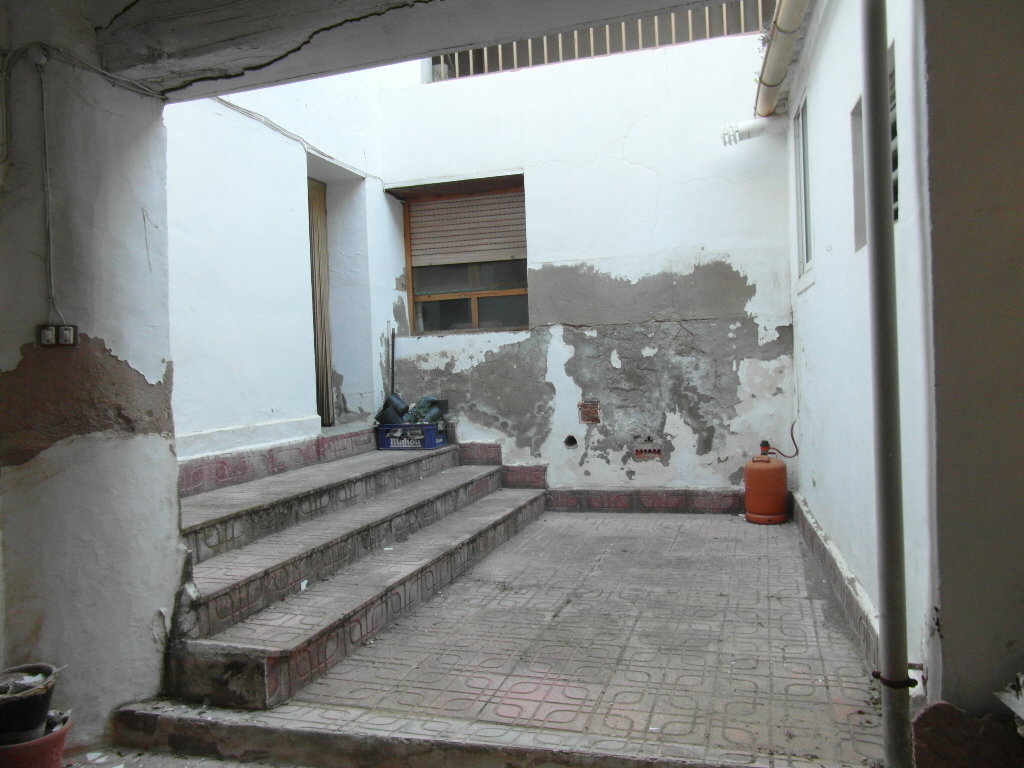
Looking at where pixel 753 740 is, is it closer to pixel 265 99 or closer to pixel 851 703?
pixel 851 703

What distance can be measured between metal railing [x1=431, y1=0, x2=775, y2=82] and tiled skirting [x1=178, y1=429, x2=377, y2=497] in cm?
374

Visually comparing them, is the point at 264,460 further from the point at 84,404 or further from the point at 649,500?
the point at 649,500

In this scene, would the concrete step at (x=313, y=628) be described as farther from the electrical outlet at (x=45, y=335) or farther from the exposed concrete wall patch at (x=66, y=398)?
the electrical outlet at (x=45, y=335)

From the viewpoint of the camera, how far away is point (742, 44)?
636cm

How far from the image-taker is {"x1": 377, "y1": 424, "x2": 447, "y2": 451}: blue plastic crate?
6770mm

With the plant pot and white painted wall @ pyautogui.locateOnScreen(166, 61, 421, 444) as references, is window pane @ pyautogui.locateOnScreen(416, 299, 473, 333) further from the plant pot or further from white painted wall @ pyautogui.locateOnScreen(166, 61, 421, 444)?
the plant pot

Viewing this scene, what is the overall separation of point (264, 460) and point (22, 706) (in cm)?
293

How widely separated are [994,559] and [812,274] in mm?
3048

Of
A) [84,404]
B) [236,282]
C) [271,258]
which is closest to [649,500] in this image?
[271,258]

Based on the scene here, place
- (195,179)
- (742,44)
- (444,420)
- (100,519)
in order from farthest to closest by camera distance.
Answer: (444,420), (742,44), (195,179), (100,519)

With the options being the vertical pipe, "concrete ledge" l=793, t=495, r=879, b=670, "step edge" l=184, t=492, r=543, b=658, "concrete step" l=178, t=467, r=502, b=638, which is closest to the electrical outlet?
"concrete step" l=178, t=467, r=502, b=638

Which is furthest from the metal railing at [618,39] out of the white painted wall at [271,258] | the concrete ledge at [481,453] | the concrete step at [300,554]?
the concrete step at [300,554]

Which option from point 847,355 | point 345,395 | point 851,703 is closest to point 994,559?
point 851,703

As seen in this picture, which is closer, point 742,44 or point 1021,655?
point 1021,655
